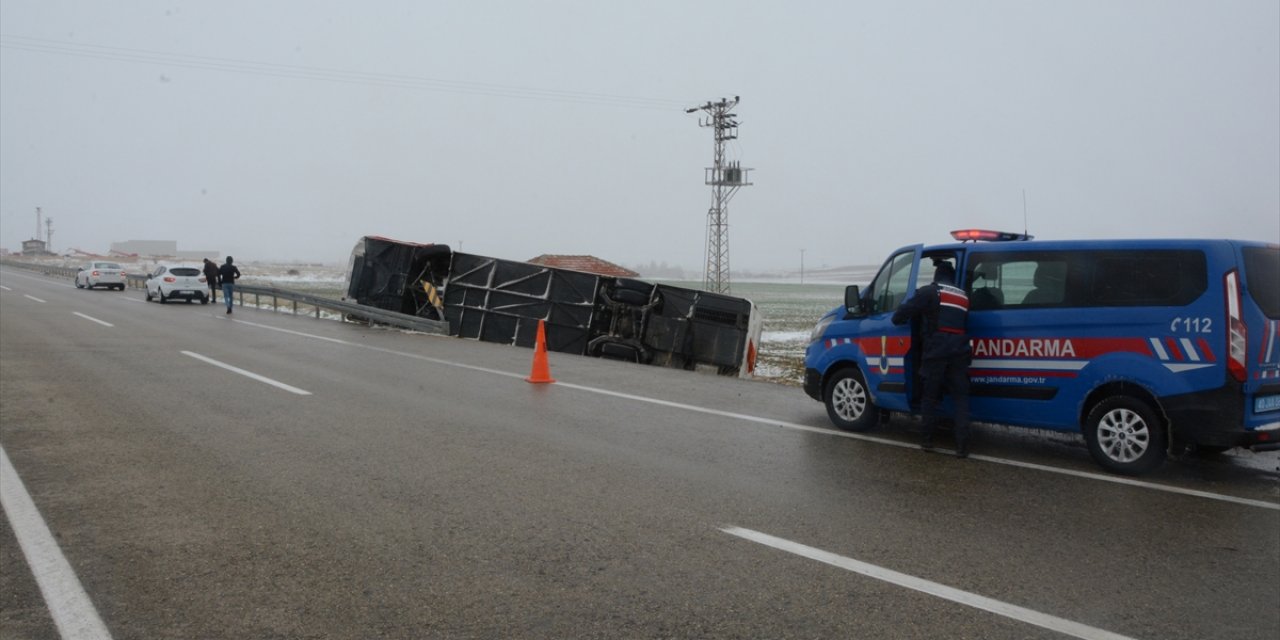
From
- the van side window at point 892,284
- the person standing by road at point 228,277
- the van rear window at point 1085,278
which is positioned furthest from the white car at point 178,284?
the van rear window at point 1085,278

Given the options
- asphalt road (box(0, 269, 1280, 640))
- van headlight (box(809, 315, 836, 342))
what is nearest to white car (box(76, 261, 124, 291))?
asphalt road (box(0, 269, 1280, 640))

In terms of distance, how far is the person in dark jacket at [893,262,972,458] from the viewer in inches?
276

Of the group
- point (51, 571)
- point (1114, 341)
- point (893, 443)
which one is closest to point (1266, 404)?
point (1114, 341)

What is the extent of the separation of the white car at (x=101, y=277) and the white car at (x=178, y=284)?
11199 mm

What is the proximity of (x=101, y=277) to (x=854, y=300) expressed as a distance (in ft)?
142

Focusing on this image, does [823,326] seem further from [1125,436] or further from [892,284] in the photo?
[1125,436]

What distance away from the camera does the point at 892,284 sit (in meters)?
8.07

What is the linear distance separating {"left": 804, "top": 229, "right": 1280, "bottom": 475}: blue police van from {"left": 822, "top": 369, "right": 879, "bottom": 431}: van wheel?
0.11 m

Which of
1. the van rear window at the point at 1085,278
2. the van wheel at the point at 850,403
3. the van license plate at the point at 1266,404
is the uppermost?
the van rear window at the point at 1085,278

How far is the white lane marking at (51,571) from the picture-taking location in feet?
11.7

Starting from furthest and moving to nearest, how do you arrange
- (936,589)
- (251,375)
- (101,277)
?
(101,277), (251,375), (936,589)

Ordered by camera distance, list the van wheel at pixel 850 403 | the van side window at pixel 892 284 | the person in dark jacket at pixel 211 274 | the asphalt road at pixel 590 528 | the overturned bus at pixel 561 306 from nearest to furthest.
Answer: the asphalt road at pixel 590 528 → the van side window at pixel 892 284 → the van wheel at pixel 850 403 → the overturned bus at pixel 561 306 → the person in dark jacket at pixel 211 274

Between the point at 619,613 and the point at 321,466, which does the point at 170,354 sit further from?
the point at 619,613

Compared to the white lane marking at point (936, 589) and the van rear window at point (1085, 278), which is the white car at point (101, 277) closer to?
the van rear window at point (1085, 278)
